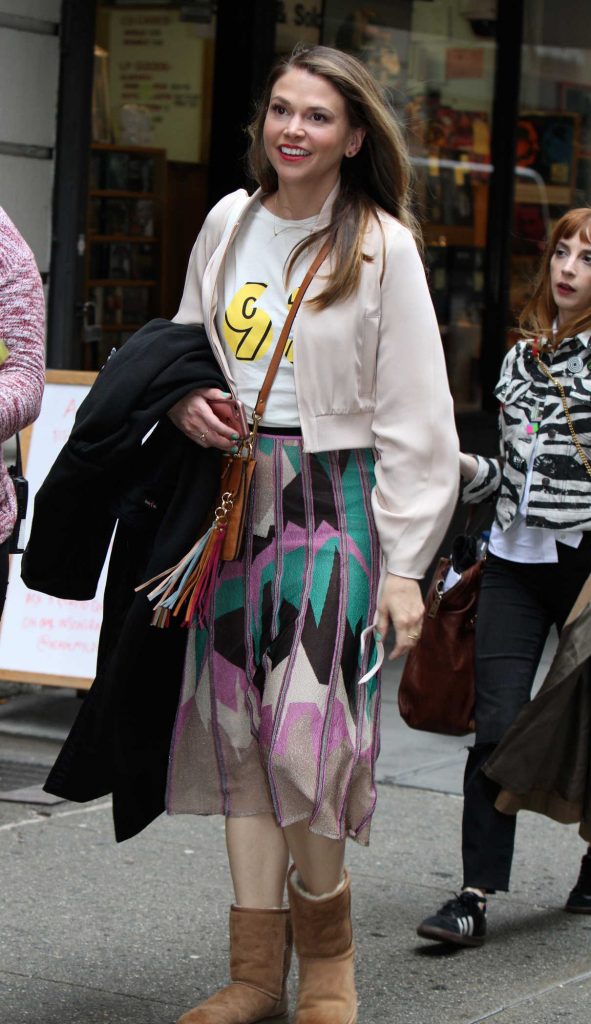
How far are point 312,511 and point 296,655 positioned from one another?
11.2 inches

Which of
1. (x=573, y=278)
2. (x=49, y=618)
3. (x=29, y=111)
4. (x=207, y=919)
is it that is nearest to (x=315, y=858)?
(x=207, y=919)

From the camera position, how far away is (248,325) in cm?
338

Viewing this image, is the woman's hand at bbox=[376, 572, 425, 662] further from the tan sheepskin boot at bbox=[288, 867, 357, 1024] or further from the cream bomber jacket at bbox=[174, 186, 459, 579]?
the tan sheepskin boot at bbox=[288, 867, 357, 1024]

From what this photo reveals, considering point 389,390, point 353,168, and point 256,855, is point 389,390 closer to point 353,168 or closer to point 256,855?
point 353,168

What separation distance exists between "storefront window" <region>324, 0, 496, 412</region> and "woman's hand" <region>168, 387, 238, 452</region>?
562 centimetres

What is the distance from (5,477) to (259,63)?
493 centimetres

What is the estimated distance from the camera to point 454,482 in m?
3.39

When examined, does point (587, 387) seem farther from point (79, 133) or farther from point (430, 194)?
point (430, 194)

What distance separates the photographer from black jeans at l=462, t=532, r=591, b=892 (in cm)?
432

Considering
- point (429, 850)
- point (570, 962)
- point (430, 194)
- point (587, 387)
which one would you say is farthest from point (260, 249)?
point (430, 194)

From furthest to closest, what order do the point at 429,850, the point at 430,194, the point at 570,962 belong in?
the point at 430,194 → the point at 429,850 → the point at 570,962

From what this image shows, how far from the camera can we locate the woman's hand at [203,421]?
3277mm

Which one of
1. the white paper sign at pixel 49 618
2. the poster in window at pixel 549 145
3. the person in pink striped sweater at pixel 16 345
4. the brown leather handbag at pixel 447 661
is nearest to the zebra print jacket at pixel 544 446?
the brown leather handbag at pixel 447 661

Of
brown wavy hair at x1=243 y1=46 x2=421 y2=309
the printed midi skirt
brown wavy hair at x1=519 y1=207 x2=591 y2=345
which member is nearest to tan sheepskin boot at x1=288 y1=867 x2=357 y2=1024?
the printed midi skirt
